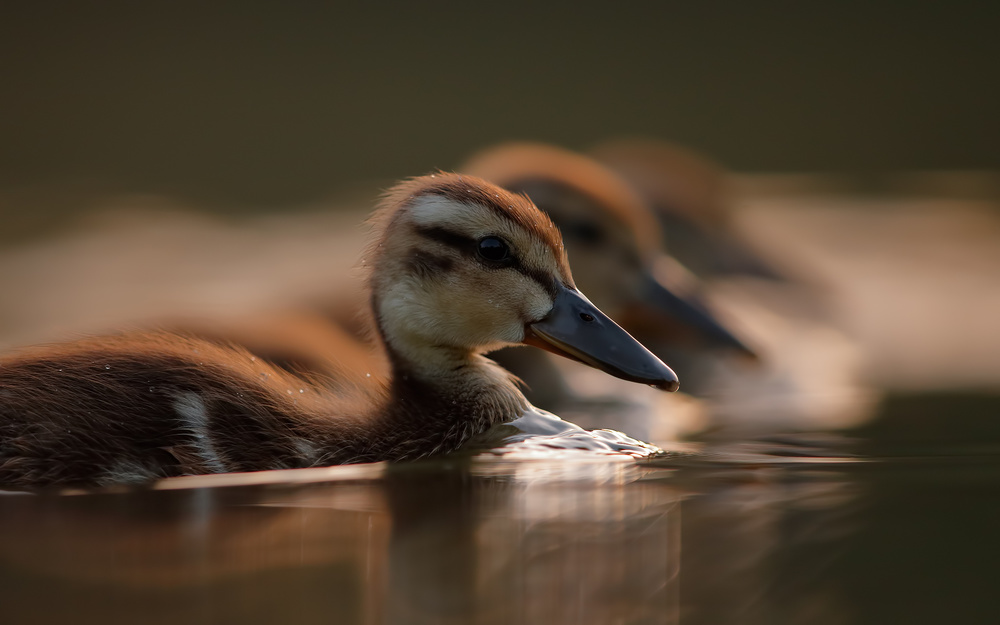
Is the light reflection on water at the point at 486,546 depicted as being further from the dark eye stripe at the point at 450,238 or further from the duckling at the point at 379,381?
the dark eye stripe at the point at 450,238

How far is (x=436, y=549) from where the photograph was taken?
2.02 metres

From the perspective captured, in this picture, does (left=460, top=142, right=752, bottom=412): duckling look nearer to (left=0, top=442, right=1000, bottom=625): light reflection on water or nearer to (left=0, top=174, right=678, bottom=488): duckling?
A: (left=0, top=174, right=678, bottom=488): duckling

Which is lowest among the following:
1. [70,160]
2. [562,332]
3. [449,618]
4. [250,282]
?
[449,618]

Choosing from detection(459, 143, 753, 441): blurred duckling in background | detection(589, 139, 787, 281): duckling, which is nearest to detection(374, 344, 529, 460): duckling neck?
detection(459, 143, 753, 441): blurred duckling in background

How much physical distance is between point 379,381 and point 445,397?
0.54 feet

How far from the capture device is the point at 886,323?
5.32 meters

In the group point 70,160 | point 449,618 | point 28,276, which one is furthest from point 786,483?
point 70,160

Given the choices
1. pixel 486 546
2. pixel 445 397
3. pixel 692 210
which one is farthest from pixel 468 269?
pixel 692 210

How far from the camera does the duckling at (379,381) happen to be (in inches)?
95.8

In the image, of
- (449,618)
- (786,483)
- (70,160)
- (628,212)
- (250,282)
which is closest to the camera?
(449,618)

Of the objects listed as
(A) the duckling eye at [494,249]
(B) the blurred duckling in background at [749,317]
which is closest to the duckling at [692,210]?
(B) the blurred duckling in background at [749,317]

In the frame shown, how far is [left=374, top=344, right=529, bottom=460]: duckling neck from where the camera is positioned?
2.78m

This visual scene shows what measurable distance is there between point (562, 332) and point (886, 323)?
2904mm

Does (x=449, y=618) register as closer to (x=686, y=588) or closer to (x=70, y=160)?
(x=686, y=588)
